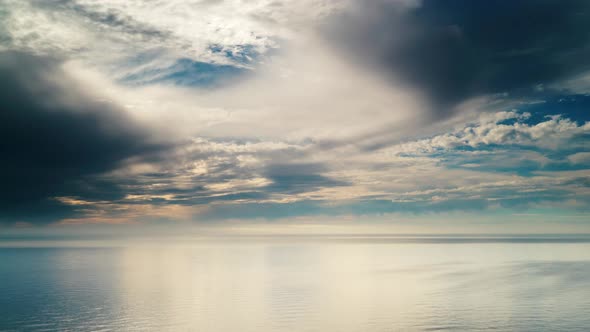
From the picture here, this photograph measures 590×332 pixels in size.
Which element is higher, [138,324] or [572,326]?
[138,324]

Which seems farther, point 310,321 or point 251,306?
point 251,306

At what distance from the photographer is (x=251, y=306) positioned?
6162 cm

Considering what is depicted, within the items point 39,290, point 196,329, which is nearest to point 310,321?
point 196,329

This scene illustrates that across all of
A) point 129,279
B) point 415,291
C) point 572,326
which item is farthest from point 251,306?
point 129,279

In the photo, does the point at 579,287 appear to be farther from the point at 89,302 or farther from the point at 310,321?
the point at 89,302

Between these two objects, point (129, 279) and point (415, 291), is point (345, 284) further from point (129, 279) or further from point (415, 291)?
point (129, 279)

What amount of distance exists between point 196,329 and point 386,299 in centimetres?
3178

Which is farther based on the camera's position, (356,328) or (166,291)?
(166,291)

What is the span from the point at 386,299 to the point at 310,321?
67.2 feet

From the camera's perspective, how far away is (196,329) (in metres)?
47.5

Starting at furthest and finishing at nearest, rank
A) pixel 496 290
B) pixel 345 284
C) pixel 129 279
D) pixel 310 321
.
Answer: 1. pixel 129 279
2. pixel 345 284
3. pixel 496 290
4. pixel 310 321

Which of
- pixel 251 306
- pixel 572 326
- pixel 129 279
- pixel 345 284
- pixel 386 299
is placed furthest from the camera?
pixel 129 279

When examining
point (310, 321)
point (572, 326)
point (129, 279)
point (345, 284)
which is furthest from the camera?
point (129, 279)

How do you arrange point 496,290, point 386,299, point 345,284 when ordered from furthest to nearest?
point 345,284, point 496,290, point 386,299
